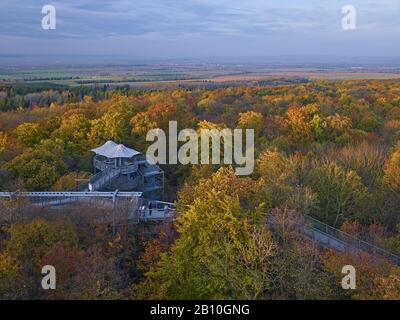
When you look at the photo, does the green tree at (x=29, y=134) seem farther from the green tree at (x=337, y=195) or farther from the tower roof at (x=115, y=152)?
the green tree at (x=337, y=195)

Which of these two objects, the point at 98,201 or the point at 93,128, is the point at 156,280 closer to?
the point at 98,201

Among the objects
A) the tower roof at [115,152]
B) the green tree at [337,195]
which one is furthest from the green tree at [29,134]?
the green tree at [337,195]

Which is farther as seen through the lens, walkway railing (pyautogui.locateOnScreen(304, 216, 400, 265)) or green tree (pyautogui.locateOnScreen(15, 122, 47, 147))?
green tree (pyautogui.locateOnScreen(15, 122, 47, 147))

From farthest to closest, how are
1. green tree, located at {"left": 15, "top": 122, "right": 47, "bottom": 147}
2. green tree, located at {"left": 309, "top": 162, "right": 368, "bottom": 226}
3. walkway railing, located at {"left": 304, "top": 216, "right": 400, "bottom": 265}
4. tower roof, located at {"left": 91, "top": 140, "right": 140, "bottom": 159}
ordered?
green tree, located at {"left": 15, "top": 122, "right": 47, "bottom": 147} → tower roof, located at {"left": 91, "top": 140, "right": 140, "bottom": 159} → green tree, located at {"left": 309, "top": 162, "right": 368, "bottom": 226} → walkway railing, located at {"left": 304, "top": 216, "right": 400, "bottom": 265}

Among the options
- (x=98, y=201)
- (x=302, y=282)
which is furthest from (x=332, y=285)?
(x=98, y=201)

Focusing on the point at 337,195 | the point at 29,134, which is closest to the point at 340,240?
the point at 337,195

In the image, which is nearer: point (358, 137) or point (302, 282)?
point (302, 282)

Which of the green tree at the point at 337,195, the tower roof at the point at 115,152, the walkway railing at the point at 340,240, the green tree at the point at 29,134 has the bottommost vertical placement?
the walkway railing at the point at 340,240

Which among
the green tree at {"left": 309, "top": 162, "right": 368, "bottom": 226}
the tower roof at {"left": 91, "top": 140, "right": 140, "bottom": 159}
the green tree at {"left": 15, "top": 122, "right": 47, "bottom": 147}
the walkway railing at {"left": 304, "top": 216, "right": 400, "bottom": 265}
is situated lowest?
the walkway railing at {"left": 304, "top": 216, "right": 400, "bottom": 265}

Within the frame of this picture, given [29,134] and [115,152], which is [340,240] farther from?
[29,134]

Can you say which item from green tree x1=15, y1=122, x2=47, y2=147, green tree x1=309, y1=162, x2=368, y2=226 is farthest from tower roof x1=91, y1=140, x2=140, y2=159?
green tree x1=309, y1=162, x2=368, y2=226

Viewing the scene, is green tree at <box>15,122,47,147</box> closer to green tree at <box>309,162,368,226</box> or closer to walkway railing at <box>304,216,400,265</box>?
green tree at <box>309,162,368,226</box>
